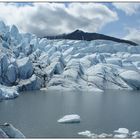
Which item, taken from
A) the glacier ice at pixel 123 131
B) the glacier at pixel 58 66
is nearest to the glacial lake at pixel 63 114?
the glacier ice at pixel 123 131

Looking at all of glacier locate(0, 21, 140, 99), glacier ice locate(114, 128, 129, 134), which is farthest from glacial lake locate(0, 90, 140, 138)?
glacier locate(0, 21, 140, 99)

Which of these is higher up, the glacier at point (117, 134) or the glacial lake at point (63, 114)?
the glacial lake at point (63, 114)

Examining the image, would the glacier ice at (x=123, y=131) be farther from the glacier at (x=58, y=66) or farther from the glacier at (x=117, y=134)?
the glacier at (x=58, y=66)

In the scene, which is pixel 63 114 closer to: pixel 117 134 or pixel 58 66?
pixel 117 134

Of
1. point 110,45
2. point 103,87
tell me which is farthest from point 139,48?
point 103,87

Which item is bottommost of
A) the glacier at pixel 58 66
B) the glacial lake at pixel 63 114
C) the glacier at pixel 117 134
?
the glacier at pixel 117 134

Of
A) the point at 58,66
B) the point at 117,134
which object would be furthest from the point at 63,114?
A: the point at 58,66

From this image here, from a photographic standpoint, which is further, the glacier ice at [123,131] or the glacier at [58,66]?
the glacier at [58,66]
